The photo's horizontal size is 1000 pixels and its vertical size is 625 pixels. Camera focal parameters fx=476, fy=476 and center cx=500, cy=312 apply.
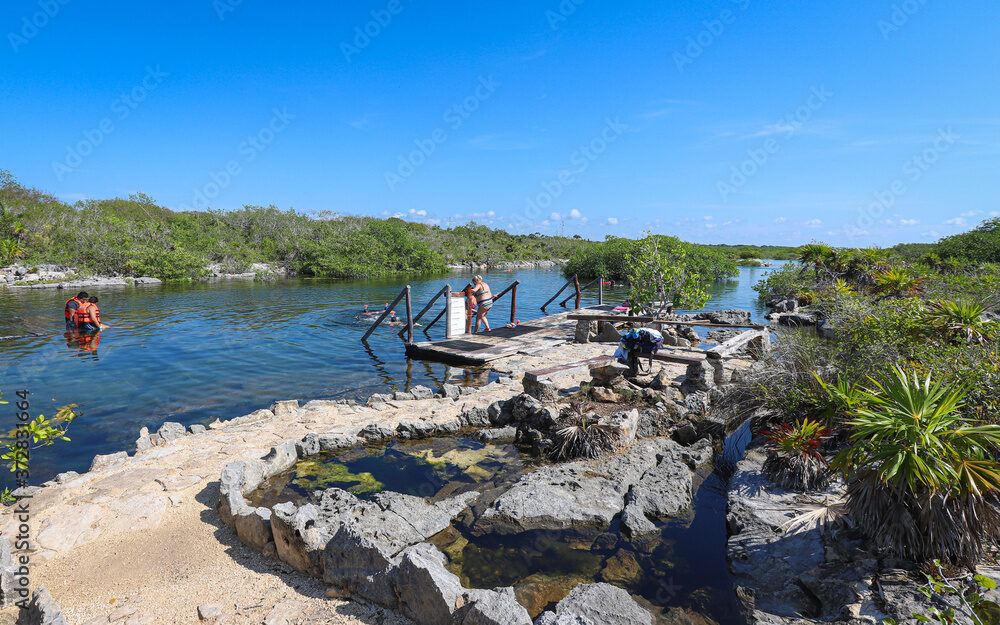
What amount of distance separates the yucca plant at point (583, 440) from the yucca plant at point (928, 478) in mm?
3346

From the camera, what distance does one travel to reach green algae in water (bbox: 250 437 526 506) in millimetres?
6207

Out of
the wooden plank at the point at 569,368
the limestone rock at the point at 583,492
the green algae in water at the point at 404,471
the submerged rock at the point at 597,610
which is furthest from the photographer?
the wooden plank at the point at 569,368

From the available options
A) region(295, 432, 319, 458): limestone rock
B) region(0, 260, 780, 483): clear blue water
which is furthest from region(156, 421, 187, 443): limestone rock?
region(295, 432, 319, 458): limestone rock

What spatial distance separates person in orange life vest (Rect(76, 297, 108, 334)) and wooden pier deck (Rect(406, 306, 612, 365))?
38.8 ft

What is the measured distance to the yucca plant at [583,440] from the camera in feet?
23.1

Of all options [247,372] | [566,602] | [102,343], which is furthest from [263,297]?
[566,602]

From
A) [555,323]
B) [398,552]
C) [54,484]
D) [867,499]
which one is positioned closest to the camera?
[867,499]

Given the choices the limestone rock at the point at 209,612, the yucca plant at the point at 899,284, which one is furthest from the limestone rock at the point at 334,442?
the yucca plant at the point at 899,284

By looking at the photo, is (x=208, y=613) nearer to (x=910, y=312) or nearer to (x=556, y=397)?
(x=556, y=397)

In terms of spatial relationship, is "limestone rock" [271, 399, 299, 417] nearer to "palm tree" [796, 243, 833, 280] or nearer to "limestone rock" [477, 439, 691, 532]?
"limestone rock" [477, 439, 691, 532]

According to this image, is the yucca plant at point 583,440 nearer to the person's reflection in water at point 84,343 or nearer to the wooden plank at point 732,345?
the wooden plank at point 732,345

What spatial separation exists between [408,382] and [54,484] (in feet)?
24.1

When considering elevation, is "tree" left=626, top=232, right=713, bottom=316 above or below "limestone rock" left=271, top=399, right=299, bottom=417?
above

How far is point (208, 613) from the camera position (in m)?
3.81
